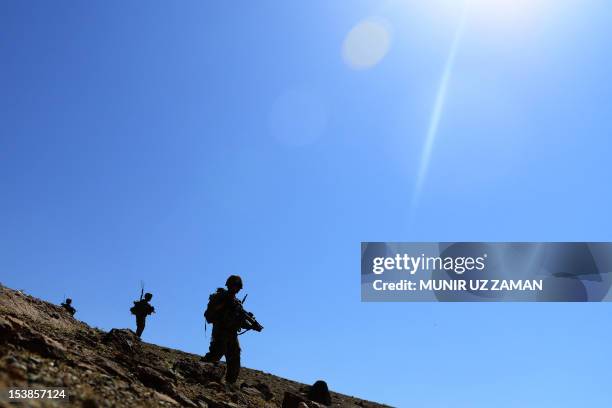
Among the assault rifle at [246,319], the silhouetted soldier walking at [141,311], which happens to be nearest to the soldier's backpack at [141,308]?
the silhouetted soldier walking at [141,311]

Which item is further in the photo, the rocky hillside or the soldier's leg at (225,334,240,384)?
the soldier's leg at (225,334,240,384)

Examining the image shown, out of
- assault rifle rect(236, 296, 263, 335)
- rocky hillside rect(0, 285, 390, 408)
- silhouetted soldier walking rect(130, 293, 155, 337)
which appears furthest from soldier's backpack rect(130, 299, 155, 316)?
A: assault rifle rect(236, 296, 263, 335)

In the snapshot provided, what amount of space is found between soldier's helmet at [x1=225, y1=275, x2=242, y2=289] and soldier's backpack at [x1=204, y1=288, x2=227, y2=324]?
25cm

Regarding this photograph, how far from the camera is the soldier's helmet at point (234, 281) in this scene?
51.0ft

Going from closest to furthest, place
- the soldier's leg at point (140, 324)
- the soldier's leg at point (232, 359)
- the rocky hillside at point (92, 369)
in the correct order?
the rocky hillside at point (92, 369) < the soldier's leg at point (232, 359) < the soldier's leg at point (140, 324)

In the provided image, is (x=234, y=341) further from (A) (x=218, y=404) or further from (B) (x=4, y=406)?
(B) (x=4, y=406)

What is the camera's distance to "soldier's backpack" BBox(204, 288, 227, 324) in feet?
50.4

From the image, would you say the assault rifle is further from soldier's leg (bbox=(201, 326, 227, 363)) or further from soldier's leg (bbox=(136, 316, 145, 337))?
soldier's leg (bbox=(136, 316, 145, 337))

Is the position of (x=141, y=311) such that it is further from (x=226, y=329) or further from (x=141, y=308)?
(x=226, y=329)

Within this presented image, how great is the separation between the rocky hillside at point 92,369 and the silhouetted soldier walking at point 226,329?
0.74m

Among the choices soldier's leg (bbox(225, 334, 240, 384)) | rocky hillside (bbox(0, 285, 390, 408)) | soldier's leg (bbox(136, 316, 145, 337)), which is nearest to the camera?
rocky hillside (bbox(0, 285, 390, 408))

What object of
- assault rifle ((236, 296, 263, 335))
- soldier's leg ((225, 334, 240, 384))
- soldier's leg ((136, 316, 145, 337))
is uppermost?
soldier's leg ((136, 316, 145, 337))

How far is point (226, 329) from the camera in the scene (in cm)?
1536

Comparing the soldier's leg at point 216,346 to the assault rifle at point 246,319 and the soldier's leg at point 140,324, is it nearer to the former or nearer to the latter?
the assault rifle at point 246,319
